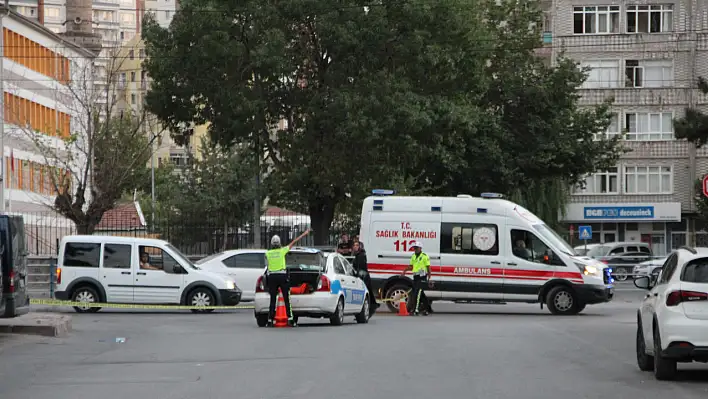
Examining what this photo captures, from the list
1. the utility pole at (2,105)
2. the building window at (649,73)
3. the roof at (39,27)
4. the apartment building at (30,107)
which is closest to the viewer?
the utility pole at (2,105)

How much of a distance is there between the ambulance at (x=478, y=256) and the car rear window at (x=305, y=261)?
5.88m

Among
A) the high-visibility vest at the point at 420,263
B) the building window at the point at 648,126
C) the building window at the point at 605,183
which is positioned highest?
the building window at the point at 648,126

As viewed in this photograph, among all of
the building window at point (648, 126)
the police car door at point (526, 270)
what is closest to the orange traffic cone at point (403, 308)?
the police car door at point (526, 270)

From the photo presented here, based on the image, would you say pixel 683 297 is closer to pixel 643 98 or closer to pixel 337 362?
pixel 337 362

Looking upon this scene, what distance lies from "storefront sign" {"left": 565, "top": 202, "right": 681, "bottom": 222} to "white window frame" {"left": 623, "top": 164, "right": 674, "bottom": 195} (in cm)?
71

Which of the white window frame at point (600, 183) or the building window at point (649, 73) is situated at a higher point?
the building window at point (649, 73)

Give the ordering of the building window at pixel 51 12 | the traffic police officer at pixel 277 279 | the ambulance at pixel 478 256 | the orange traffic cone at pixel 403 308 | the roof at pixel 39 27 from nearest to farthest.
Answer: the traffic police officer at pixel 277 279 → the orange traffic cone at pixel 403 308 → the ambulance at pixel 478 256 → the roof at pixel 39 27 → the building window at pixel 51 12

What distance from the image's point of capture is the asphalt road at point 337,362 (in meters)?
13.7

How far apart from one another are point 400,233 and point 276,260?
23.1 ft

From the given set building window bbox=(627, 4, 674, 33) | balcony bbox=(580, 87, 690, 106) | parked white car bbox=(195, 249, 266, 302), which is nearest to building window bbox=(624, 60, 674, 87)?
balcony bbox=(580, 87, 690, 106)

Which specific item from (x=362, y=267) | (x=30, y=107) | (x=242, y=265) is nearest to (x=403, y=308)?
(x=362, y=267)

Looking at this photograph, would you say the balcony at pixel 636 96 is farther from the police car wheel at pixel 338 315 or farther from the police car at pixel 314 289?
the police car wheel at pixel 338 315

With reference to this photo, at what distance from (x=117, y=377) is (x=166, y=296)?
16865mm

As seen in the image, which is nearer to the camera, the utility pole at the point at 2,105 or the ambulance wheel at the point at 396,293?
the ambulance wheel at the point at 396,293
